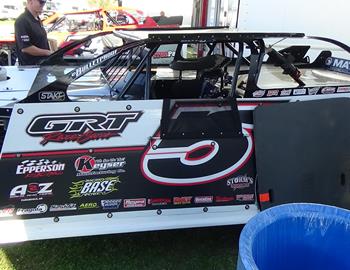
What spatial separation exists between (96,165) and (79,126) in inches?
10.7

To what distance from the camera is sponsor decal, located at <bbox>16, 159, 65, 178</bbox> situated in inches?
98.7

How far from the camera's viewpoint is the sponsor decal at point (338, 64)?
4161mm

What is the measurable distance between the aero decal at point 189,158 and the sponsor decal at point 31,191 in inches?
24.4

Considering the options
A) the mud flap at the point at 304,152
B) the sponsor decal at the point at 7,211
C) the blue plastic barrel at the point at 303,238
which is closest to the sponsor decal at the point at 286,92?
the mud flap at the point at 304,152

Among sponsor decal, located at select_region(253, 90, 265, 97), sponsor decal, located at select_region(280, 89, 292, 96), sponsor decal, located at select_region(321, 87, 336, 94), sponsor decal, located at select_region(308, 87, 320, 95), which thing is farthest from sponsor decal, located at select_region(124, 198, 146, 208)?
sponsor decal, located at select_region(321, 87, 336, 94)

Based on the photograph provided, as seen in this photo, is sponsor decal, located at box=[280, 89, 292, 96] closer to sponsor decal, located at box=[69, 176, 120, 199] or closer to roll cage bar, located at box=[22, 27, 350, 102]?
roll cage bar, located at box=[22, 27, 350, 102]

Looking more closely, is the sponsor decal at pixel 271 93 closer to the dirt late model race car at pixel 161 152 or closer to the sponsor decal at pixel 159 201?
the dirt late model race car at pixel 161 152

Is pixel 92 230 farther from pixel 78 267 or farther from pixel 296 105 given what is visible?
pixel 296 105

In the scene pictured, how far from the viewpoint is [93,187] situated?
2637mm

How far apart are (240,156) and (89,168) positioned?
1033 millimetres

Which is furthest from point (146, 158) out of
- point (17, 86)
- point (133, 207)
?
point (17, 86)

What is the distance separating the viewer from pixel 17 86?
3.30 m

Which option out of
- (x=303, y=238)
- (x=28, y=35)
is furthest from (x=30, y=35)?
(x=303, y=238)

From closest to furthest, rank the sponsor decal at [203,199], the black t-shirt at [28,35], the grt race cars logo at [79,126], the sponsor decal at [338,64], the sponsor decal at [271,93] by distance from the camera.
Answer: the grt race cars logo at [79,126], the sponsor decal at [203,199], the sponsor decal at [271,93], the sponsor decal at [338,64], the black t-shirt at [28,35]
